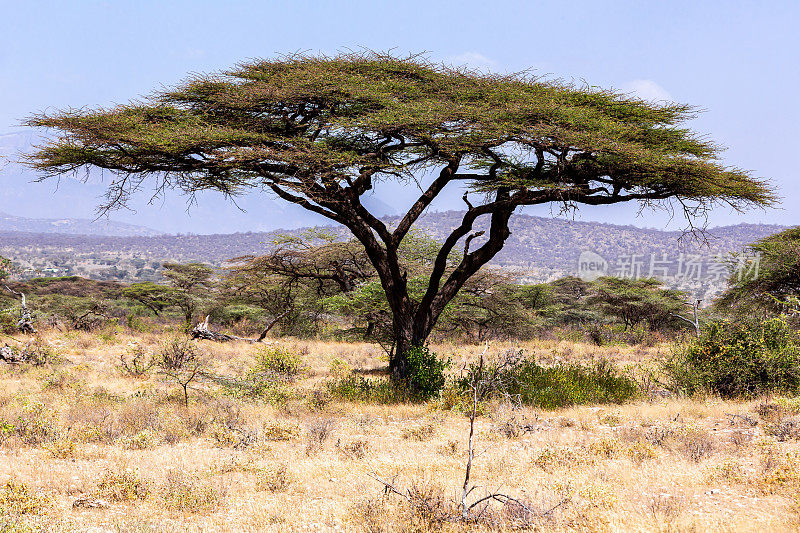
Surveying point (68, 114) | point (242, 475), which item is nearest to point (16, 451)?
point (242, 475)

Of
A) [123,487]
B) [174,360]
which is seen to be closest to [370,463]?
[123,487]

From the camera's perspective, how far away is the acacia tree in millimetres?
10367

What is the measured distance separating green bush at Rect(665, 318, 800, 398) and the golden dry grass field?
675 mm

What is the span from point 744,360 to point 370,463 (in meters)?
7.59

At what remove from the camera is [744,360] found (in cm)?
1034

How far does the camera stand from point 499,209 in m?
12.0

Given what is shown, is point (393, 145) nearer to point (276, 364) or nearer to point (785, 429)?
point (276, 364)

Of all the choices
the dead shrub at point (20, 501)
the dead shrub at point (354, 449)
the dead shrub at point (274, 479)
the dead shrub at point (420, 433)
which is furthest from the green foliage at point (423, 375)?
the dead shrub at point (20, 501)

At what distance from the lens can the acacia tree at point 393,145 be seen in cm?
1037

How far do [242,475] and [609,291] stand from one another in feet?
96.4

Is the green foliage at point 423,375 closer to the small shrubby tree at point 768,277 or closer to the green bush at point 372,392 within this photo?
the green bush at point 372,392

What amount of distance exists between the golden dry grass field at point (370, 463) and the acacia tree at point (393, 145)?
379 cm

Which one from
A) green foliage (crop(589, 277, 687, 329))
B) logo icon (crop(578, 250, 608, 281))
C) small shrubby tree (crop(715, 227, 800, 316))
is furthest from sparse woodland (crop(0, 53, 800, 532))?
logo icon (crop(578, 250, 608, 281))

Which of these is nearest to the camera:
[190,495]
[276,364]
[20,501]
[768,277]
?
[20,501]
